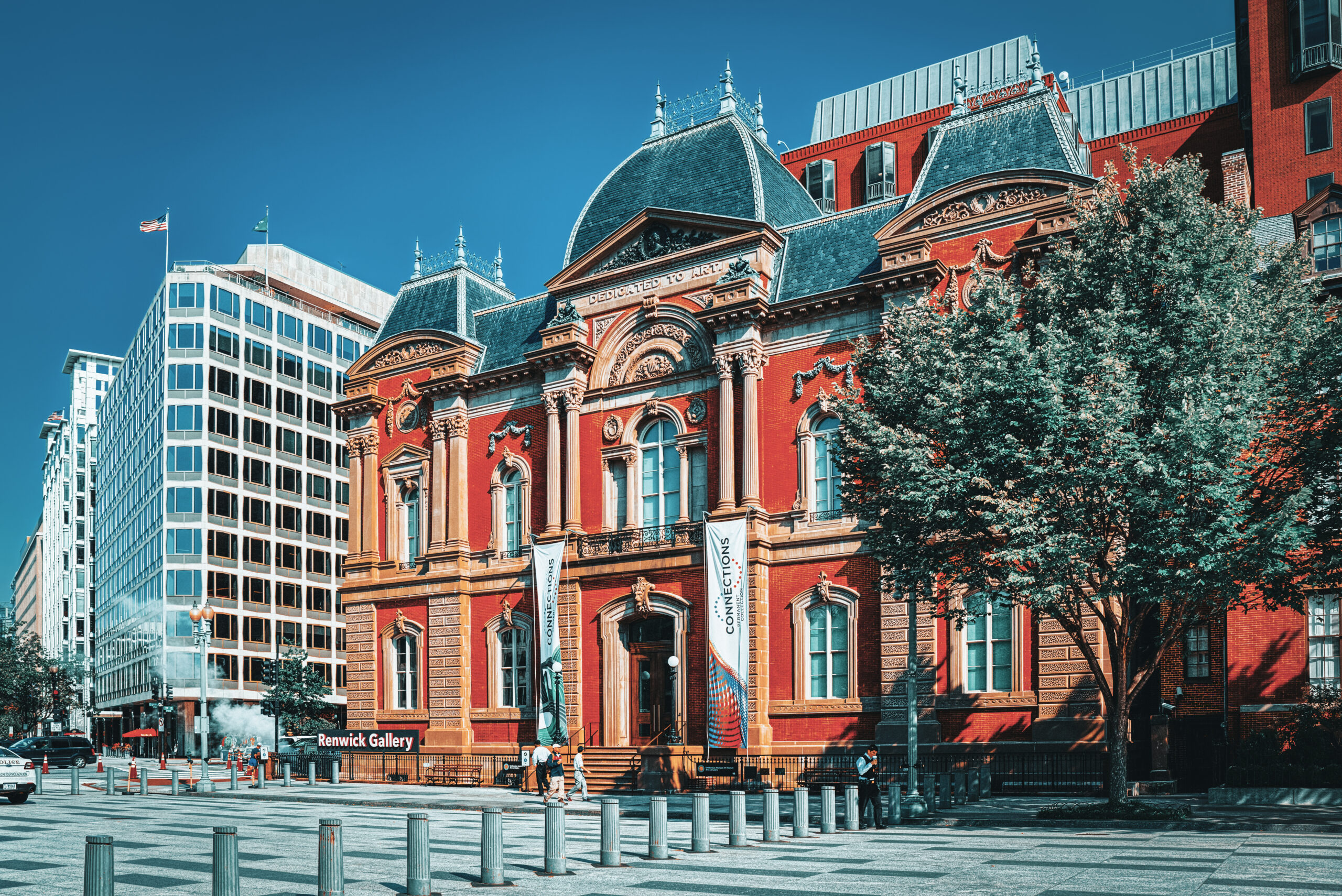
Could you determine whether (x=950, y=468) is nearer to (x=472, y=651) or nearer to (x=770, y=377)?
(x=770, y=377)

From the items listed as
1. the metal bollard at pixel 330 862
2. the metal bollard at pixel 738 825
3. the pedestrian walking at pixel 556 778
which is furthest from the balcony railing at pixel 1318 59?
the metal bollard at pixel 330 862

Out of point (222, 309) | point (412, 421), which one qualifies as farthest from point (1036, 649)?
point (222, 309)

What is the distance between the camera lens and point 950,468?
22.3m

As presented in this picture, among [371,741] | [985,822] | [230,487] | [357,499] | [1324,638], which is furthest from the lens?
[230,487]

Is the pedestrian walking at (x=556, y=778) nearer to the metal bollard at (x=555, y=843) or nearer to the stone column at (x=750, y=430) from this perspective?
the stone column at (x=750, y=430)

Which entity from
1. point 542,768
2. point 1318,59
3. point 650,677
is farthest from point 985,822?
point 1318,59

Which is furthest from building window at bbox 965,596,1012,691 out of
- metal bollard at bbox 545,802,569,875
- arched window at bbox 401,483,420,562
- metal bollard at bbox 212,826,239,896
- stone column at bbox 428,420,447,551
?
metal bollard at bbox 212,826,239,896

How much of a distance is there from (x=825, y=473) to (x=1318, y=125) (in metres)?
18.1

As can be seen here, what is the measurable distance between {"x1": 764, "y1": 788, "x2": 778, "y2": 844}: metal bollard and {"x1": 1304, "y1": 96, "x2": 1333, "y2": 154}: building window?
1093 inches

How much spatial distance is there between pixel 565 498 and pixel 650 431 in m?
3.55

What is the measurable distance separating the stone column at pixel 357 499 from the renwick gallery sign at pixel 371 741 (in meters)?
6.69

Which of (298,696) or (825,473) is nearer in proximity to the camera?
(825,473)

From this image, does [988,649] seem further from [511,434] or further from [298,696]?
[298,696]

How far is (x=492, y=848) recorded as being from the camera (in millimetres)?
14688
